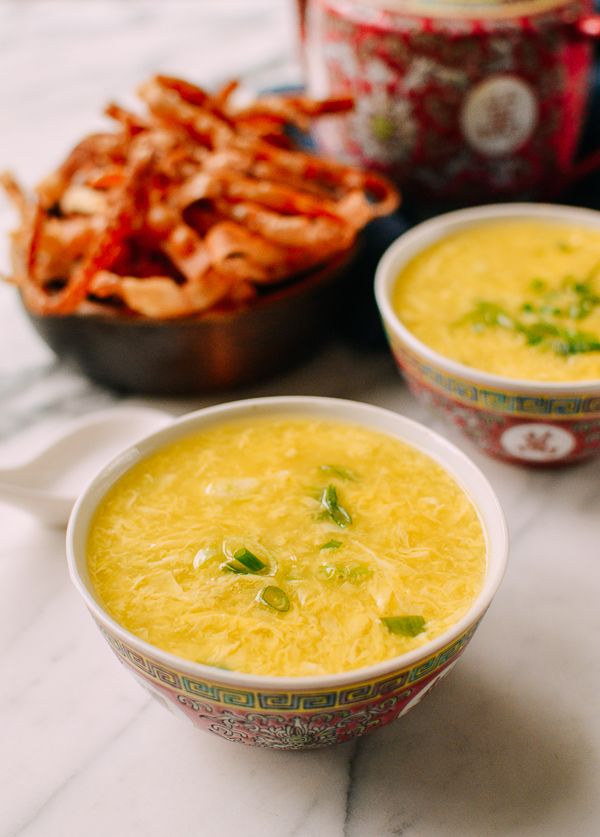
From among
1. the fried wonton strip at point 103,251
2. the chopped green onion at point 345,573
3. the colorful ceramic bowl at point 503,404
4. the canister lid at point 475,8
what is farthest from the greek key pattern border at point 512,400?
the canister lid at point 475,8

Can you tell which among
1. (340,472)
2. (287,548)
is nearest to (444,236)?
(340,472)

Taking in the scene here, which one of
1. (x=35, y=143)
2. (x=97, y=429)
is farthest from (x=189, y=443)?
(x=35, y=143)

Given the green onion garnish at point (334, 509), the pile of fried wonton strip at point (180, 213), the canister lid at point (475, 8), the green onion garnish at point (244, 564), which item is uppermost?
the canister lid at point (475, 8)

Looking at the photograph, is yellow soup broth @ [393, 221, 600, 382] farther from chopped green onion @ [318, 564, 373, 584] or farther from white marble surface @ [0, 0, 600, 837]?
chopped green onion @ [318, 564, 373, 584]

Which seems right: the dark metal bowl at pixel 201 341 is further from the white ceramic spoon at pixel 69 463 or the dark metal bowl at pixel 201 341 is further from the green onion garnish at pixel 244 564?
the green onion garnish at pixel 244 564

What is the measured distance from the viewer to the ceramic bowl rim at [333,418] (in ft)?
2.97

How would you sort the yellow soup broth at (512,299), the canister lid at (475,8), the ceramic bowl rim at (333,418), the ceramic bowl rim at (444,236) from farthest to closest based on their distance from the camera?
the canister lid at (475,8)
the yellow soup broth at (512,299)
the ceramic bowl rim at (444,236)
the ceramic bowl rim at (333,418)

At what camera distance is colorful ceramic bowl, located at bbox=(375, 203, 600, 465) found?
4.51 ft

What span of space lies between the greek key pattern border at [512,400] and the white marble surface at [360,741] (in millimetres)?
182

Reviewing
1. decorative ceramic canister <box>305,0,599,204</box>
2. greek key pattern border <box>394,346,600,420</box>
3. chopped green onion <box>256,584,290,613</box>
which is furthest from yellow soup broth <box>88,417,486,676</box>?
decorative ceramic canister <box>305,0,599,204</box>

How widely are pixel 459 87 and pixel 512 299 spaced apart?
0.43 m

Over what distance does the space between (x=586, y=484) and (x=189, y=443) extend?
0.67 metres

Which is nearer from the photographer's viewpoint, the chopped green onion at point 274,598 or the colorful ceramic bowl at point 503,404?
the chopped green onion at point 274,598

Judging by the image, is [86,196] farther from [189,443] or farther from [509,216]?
[509,216]
